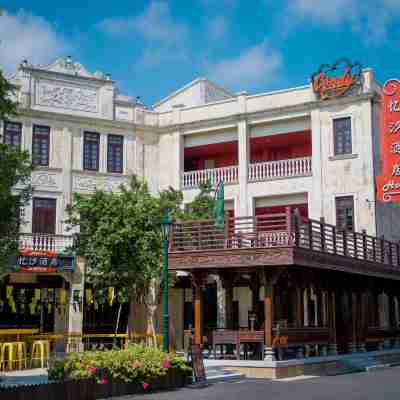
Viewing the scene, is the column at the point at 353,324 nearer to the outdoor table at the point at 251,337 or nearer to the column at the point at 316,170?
the column at the point at 316,170

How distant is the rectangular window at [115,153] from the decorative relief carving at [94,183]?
20.1 inches

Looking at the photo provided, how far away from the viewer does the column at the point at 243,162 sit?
2883cm

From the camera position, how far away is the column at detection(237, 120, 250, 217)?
28.8 m

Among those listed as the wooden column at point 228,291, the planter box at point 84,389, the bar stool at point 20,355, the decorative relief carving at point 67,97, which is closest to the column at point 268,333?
the wooden column at point 228,291

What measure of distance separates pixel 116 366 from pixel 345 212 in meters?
14.8

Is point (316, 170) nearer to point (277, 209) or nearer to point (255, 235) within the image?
point (277, 209)

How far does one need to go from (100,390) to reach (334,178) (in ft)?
51.5

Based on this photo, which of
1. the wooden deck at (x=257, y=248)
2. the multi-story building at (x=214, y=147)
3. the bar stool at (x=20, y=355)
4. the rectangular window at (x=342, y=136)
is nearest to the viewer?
the wooden deck at (x=257, y=248)

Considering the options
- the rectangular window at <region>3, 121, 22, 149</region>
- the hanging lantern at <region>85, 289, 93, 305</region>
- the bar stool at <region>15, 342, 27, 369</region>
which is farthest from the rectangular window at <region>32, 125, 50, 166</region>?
the bar stool at <region>15, 342, 27, 369</region>

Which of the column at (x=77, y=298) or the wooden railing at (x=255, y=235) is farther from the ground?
the wooden railing at (x=255, y=235)

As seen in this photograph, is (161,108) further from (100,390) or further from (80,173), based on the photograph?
(100,390)

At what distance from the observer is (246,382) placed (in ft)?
55.9

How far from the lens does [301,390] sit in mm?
15297

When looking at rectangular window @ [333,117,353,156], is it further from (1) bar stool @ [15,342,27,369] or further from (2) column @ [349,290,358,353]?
(1) bar stool @ [15,342,27,369]
